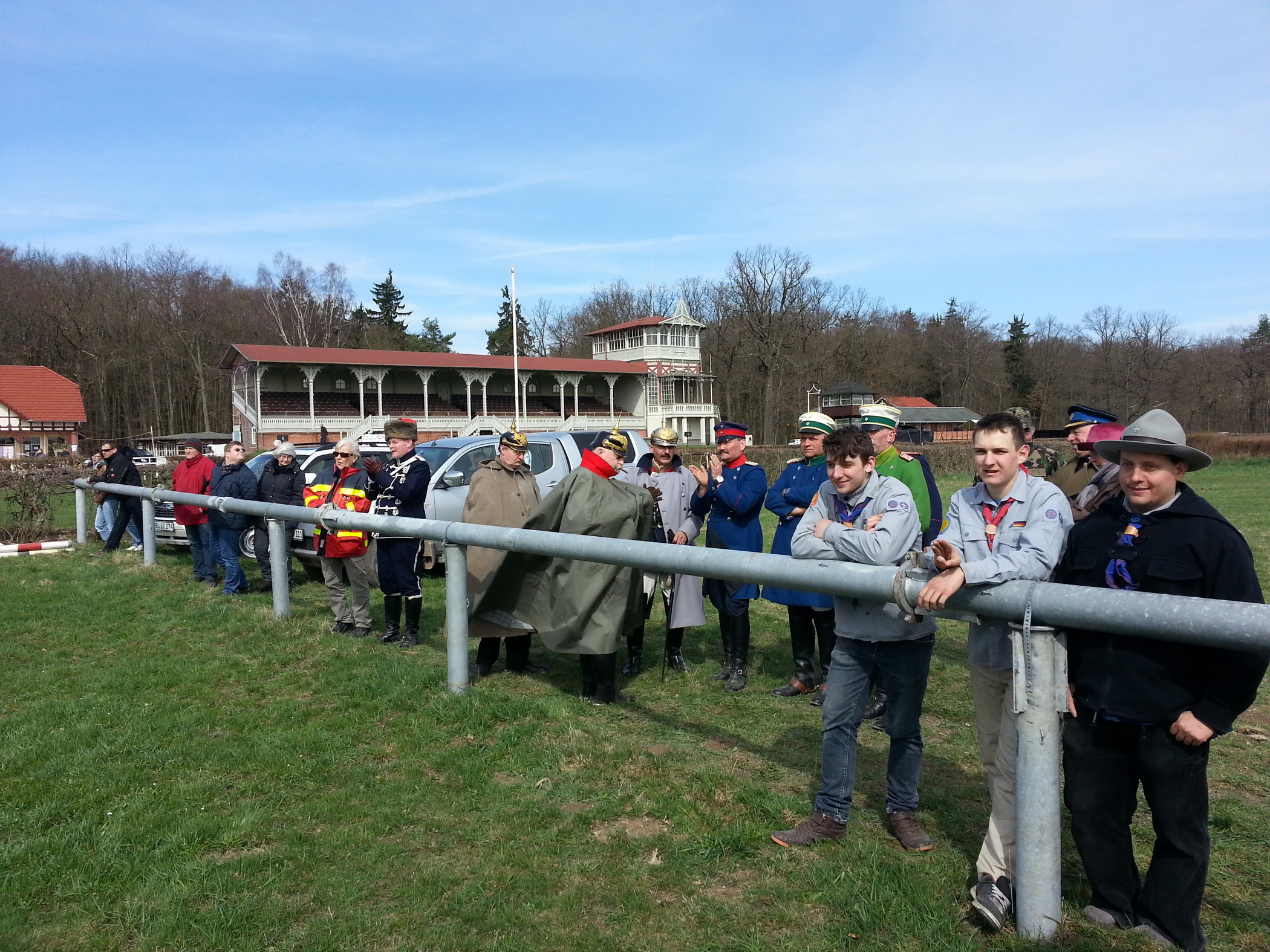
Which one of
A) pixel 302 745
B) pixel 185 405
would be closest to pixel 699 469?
pixel 302 745

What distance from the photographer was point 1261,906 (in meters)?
3.27

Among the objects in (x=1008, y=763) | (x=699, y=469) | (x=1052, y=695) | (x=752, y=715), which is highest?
(x=699, y=469)

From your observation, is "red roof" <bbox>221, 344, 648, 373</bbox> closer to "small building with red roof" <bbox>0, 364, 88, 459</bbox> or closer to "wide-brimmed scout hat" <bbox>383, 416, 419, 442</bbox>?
"small building with red roof" <bbox>0, 364, 88, 459</bbox>

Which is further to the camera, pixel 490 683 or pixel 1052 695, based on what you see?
pixel 490 683

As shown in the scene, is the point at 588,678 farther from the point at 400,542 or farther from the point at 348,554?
the point at 348,554

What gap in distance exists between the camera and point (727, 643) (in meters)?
6.54

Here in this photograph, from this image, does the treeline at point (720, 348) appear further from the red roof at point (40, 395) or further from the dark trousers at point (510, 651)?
the dark trousers at point (510, 651)

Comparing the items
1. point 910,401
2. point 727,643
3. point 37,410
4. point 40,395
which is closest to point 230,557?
point 727,643

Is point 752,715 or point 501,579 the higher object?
point 501,579

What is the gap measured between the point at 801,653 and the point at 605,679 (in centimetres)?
142

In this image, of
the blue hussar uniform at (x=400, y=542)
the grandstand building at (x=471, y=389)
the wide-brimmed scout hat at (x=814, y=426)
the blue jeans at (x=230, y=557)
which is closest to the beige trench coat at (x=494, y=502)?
the blue hussar uniform at (x=400, y=542)

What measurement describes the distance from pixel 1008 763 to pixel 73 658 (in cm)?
696

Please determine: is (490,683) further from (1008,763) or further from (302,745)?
(1008,763)

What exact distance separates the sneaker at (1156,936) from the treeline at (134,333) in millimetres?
73247
